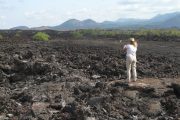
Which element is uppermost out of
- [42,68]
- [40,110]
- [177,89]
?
[177,89]

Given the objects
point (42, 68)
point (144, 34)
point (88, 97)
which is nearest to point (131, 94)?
point (88, 97)

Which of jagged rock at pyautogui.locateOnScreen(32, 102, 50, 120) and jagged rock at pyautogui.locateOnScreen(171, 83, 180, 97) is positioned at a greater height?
jagged rock at pyautogui.locateOnScreen(171, 83, 180, 97)

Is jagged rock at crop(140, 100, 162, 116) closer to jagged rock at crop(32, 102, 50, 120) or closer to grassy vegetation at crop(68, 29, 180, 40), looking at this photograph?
jagged rock at crop(32, 102, 50, 120)

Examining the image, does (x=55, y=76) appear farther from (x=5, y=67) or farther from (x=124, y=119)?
(x=124, y=119)

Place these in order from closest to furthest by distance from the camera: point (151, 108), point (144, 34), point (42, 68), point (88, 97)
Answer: point (151, 108) → point (88, 97) → point (42, 68) → point (144, 34)

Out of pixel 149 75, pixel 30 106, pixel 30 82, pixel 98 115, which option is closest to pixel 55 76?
pixel 30 82

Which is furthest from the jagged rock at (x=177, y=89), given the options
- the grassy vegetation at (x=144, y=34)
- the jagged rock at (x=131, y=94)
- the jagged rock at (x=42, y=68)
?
the grassy vegetation at (x=144, y=34)

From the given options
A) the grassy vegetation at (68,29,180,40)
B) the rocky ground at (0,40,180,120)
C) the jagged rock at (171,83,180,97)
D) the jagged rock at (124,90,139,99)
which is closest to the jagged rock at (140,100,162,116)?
the rocky ground at (0,40,180,120)

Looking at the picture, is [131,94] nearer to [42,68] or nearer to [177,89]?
[177,89]

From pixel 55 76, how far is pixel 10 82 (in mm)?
2796

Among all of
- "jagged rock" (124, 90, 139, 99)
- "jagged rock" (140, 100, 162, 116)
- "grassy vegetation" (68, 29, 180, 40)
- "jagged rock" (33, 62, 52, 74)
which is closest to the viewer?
"jagged rock" (140, 100, 162, 116)

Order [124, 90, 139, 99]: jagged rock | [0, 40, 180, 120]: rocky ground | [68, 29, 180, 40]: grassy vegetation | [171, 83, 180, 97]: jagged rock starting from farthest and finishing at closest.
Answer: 1. [68, 29, 180, 40]: grassy vegetation
2. [171, 83, 180, 97]: jagged rock
3. [124, 90, 139, 99]: jagged rock
4. [0, 40, 180, 120]: rocky ground

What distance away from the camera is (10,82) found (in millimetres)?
24969

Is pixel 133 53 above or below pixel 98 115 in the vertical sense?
above
